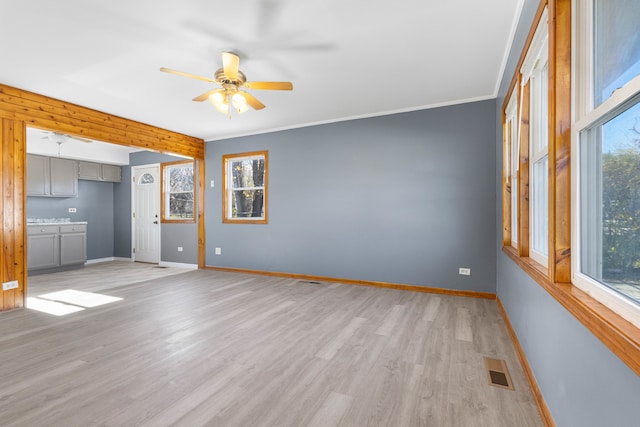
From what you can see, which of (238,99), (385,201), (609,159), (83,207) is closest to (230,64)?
(238,99)

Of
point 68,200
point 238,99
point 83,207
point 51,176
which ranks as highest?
point 238,99

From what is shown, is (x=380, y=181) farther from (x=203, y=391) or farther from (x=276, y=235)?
(x=203, y=391)

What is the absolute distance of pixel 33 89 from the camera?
3.49m

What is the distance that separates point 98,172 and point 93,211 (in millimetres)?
919

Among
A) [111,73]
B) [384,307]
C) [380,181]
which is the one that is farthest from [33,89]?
[384,307]

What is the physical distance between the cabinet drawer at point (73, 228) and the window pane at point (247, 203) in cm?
316

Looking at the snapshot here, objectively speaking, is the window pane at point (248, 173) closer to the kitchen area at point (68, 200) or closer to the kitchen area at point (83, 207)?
the kitchen area at point (83, 207)

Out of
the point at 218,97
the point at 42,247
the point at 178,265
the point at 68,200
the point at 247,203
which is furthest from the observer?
the point at 68,200

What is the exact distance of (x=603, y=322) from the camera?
92cm

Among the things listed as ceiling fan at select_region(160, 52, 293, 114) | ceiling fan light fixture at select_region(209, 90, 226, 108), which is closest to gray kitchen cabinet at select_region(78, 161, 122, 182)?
ceiling fan at select_region(160, 52, 293, 114)

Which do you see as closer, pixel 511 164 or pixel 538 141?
pixel 538 141

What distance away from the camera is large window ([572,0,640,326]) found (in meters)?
0.93

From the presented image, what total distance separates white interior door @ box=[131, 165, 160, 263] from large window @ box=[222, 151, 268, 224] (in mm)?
1980

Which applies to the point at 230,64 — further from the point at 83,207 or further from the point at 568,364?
the point at 83,207
